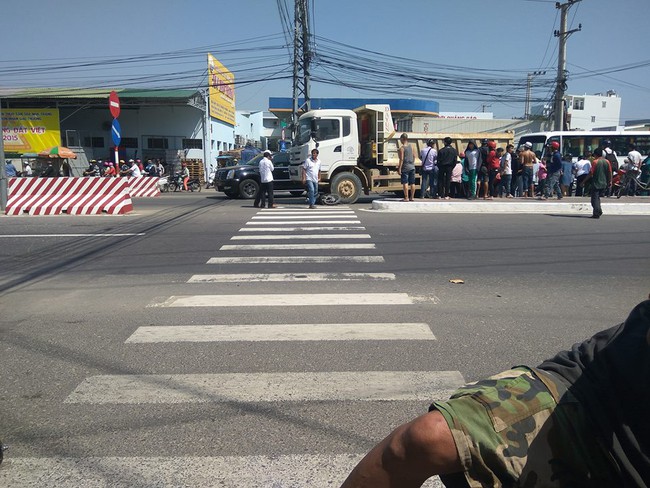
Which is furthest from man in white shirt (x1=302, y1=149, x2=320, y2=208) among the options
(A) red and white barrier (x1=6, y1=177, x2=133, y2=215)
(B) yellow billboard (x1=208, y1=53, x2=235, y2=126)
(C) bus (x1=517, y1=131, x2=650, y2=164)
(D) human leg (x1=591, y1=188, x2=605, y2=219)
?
(B) yellow billboard (x1=208, y1=53, x2=235, y2=126)

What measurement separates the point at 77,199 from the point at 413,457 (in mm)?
15259

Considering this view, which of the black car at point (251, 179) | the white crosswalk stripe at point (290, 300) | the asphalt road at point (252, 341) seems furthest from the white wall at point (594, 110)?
the white crosswalk stripe at point (290, 300)

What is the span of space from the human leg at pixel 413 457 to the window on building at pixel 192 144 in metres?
36.2

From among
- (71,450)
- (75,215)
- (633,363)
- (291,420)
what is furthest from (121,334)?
(75,215)

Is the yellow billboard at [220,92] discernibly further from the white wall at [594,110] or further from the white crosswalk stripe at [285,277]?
the white wall at [594,110]

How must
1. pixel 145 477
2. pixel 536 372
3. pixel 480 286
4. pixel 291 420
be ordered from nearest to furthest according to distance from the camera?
1. pixel 536 372
2. pixel 145 477
3. pixel 291 420
4. pixel 480 286

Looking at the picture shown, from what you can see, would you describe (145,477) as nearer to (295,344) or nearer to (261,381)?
(261,381)

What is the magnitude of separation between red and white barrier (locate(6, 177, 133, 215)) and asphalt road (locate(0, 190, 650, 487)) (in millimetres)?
4247

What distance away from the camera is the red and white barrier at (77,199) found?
Answer: 1494 cm

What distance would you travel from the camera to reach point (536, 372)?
1899 mm

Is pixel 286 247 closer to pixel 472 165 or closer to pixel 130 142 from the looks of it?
pixel 472 165

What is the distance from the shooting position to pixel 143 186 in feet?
78.3

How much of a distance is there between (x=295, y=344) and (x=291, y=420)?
1380mm

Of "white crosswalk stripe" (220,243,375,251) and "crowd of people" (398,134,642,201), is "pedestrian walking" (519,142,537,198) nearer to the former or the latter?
"crowd of people" (398,134,642,201)
